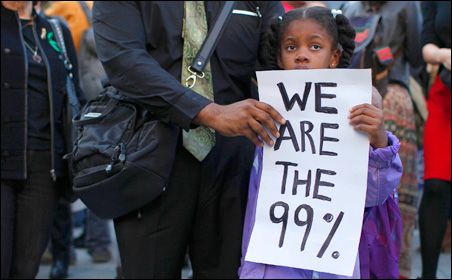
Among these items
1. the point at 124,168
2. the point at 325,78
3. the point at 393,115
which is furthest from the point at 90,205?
the point at 393,115

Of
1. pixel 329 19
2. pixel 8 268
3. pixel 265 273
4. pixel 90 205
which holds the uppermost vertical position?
pixel 329 19

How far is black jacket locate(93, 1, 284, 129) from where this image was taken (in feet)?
8.62

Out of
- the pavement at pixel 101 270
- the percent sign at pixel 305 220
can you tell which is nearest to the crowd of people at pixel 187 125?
the percent sign at pixel 305 220

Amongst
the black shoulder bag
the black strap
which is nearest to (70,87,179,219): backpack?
the black shoulder bag

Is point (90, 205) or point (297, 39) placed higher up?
point (297, 39)

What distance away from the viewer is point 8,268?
147 inches

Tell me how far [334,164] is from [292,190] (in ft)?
0.52

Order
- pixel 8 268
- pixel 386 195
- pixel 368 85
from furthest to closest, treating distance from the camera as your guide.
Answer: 1. pixel 8 268
2. pixel 386 195
3. pixel 368 85

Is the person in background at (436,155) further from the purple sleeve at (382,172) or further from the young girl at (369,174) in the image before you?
the purple sleeve at (382,172)

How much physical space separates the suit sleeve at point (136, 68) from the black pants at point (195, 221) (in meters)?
0.29

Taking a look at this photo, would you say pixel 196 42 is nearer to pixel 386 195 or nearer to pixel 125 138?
pixel 125 138

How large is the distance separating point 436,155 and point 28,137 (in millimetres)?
2357

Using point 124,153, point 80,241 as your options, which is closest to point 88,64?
point 80,241

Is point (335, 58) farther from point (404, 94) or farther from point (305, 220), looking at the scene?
point (404, 94)
